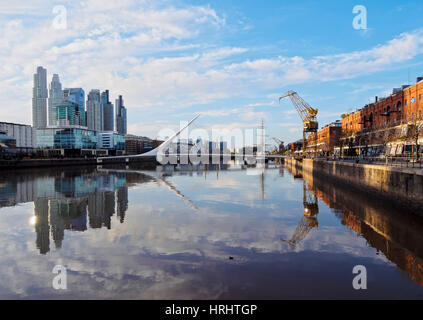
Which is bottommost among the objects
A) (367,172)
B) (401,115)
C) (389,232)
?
(389,232)

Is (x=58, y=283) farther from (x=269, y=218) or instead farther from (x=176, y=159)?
(x=176, y=159)

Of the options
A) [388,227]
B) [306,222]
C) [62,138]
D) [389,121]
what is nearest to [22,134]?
[62,138]

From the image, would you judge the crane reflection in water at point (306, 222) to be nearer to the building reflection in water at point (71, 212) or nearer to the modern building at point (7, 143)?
the building reflection in water at point (71, 212)

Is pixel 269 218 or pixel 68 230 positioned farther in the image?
pixel 269 218

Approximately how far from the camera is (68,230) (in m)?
12.6

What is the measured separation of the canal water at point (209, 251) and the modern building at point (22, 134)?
11792 cm

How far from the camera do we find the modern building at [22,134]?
377 feet

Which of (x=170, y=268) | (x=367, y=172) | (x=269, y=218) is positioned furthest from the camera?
(x=367, y=172)

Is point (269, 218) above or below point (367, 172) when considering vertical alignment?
below

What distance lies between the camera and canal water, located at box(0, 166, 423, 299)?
7215 mm

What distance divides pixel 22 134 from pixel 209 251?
449 ft
